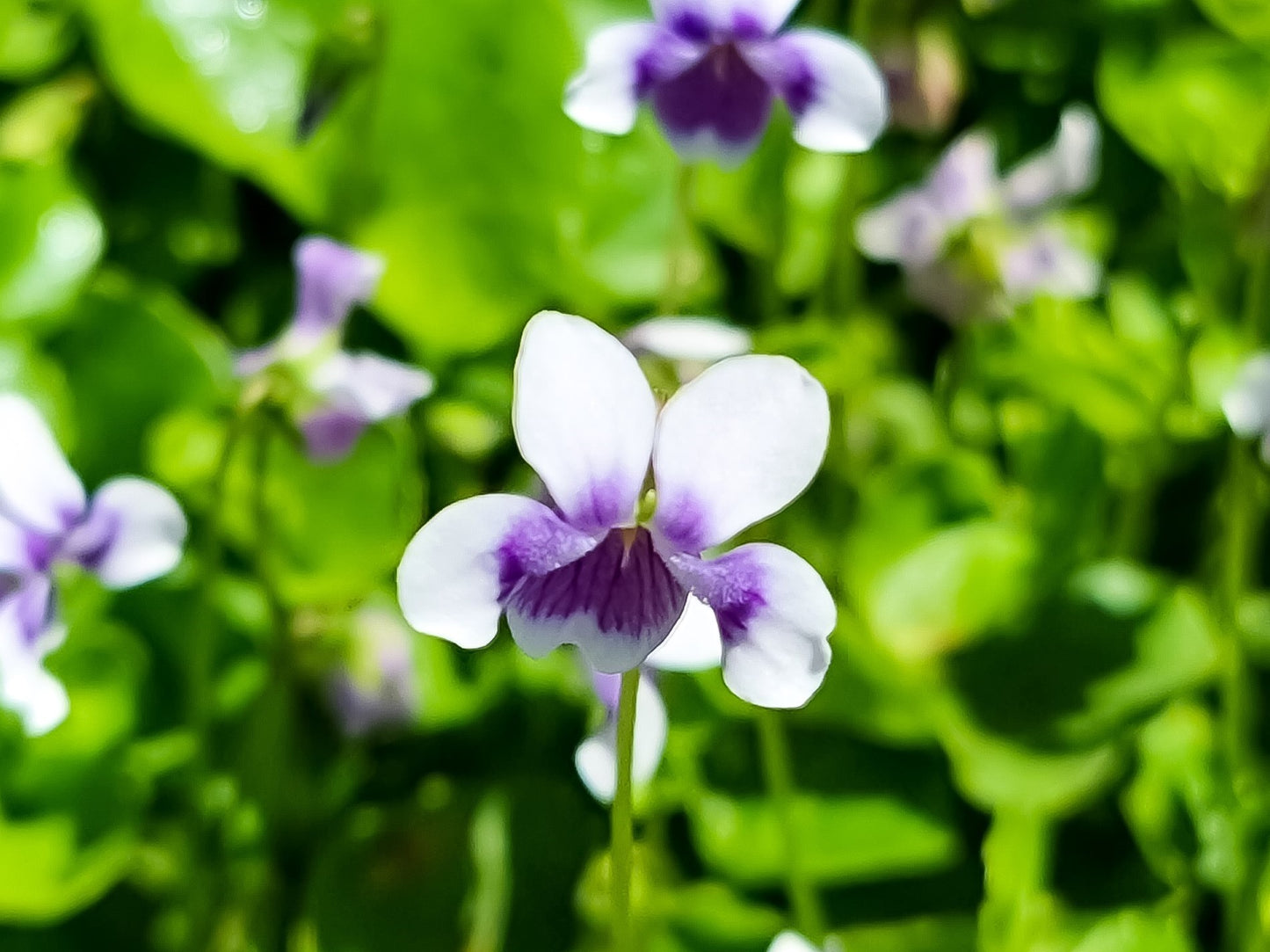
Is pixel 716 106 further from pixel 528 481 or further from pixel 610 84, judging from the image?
pixel 528 481

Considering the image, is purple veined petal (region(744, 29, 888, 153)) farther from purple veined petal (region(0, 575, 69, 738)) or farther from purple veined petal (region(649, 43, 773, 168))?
purple veined petal (region(0, 575, 69, 738))

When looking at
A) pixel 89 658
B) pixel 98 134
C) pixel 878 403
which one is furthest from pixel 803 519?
pixel 98 134

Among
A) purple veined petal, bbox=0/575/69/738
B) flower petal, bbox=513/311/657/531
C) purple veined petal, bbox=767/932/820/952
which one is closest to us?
flower petal, bbox=513/311/657/531

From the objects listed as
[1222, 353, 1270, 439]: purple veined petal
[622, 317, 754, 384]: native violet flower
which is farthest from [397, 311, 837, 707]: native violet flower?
[1222, 353, 1270, 439]: purple veined petal

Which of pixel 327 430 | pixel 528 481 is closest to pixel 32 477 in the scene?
pixel 327 430

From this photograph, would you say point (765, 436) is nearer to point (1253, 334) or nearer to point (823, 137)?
point (823, 137)

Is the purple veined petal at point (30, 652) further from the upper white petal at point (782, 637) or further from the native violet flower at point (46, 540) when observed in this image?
the upper white petal at point (782, 637)
